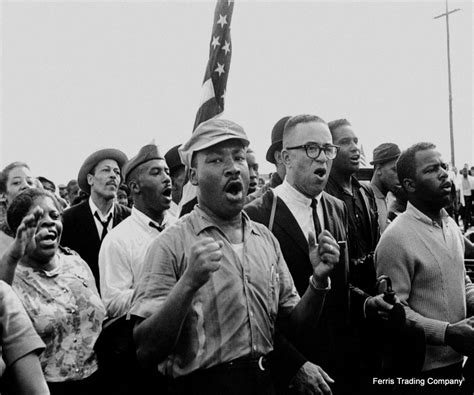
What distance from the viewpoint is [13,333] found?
2.12 meters

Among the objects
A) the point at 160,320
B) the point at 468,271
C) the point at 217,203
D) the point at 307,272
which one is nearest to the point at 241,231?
the point at 217,203

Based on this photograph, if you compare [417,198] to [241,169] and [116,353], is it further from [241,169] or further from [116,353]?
[116,353]

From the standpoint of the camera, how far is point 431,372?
368 centimetres

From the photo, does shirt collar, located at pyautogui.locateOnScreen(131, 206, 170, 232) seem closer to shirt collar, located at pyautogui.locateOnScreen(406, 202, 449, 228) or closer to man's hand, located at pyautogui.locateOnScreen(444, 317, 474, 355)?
shirt collar, located at pyautogui.locateOnScreen(406, 202, 449, 228)

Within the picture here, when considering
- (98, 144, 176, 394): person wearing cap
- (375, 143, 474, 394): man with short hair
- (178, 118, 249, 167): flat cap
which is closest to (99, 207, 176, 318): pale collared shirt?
(98, 144, 176, 394): person wearing cap

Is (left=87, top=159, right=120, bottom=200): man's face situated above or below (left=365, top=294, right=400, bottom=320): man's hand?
above

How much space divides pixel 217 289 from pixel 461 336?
5.69ft

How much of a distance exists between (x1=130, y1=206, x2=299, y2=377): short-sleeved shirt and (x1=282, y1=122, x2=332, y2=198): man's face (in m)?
1.10

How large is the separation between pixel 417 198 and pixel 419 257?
0.47 meters

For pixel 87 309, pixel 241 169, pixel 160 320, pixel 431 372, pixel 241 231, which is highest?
pixel 241 169

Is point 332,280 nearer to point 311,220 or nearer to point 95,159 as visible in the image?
point 311,220

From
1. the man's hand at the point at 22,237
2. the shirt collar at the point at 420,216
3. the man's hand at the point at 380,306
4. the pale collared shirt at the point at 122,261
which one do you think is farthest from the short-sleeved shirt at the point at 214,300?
the shirt collar at the point at 420,216

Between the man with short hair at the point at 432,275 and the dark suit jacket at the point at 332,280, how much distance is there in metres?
0.33

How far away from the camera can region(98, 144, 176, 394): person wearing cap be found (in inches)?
125
